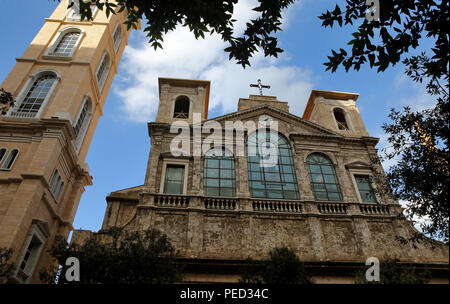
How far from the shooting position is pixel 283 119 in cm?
1853

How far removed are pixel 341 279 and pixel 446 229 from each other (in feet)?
20.3

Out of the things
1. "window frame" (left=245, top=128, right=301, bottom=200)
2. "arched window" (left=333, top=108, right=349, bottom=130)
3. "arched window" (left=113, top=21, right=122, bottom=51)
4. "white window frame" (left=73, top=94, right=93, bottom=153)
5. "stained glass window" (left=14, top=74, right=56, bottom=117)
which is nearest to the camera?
"window frame" (left=245, top=128, right=301, bottom=200)

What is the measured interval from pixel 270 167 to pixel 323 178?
2785mm

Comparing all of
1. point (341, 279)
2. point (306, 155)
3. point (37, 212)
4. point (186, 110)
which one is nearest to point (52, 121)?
point (37, 212)

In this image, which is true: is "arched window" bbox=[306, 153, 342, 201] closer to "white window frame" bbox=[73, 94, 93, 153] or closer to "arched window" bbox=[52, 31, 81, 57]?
"white window frame" bbox=[73, 94, 93, 153]

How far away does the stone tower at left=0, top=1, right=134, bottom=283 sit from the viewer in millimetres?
14570

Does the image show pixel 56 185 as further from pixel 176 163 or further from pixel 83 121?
pixel 176 163

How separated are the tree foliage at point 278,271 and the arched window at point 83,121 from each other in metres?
16.4

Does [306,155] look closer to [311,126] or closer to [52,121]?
[311,126]

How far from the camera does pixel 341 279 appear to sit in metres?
12.2

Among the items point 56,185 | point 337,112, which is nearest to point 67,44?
point 56,185

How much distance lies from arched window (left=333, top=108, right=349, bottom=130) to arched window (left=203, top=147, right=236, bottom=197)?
8563 millimetres

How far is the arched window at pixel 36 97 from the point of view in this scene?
18423 mm

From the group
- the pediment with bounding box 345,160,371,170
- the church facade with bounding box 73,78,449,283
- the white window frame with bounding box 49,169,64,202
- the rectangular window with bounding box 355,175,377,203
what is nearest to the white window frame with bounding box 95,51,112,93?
the church facade with bounding box 73,78,449,283
